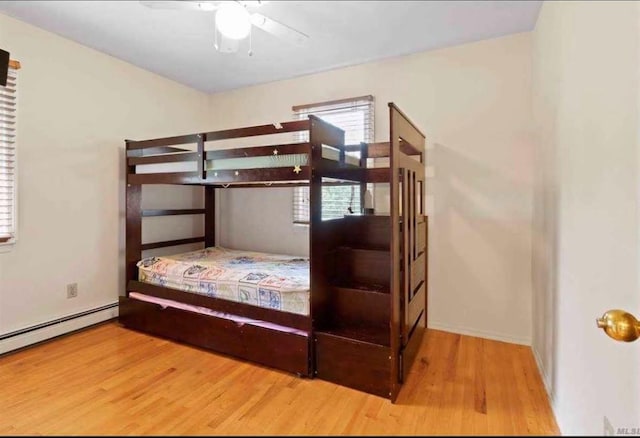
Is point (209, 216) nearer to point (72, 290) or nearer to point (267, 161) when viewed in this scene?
point (72, 290)

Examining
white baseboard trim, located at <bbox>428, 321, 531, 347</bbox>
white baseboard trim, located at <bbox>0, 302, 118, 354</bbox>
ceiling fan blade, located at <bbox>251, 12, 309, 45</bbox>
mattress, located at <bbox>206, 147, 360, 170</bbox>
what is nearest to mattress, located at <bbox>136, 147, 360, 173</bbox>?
mattress, located at <bbox>206, 147, 360, 170</bbox>

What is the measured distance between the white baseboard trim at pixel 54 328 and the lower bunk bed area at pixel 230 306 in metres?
0.22

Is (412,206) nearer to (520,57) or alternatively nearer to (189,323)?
(520,57)

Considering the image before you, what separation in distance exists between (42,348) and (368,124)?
10.4 feet

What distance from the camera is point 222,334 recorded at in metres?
2.42

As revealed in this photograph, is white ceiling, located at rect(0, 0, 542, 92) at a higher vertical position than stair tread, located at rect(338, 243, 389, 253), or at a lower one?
higher

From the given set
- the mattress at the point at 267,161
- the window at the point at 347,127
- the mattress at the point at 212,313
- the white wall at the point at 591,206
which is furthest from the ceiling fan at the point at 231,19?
the mattress at the point at 212,313

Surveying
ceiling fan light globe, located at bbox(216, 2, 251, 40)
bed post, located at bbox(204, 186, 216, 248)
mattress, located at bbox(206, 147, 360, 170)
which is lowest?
bed post, located at bbox(204, 186, 216, 248)

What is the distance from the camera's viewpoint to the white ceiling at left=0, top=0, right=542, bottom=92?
2.21 meters

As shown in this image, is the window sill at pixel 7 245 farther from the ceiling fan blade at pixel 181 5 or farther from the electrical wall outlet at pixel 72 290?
the ceiling fan blade at pixel 181 5

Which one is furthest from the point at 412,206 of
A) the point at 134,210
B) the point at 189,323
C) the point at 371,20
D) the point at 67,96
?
the point at 67,96

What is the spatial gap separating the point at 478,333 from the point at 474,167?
4.44ft

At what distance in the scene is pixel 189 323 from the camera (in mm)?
2568

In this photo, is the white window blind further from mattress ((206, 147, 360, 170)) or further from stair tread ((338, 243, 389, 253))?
stair tread ((338, 243, 389, 253))
